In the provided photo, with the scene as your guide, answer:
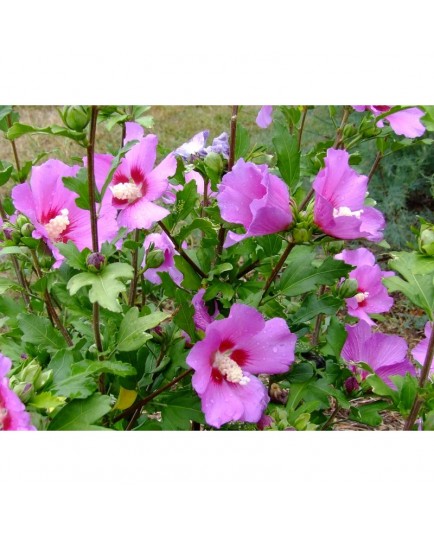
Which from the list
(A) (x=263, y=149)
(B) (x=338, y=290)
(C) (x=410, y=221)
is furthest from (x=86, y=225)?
(C) (x=410, y=221)

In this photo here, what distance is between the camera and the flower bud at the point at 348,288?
1.23 metres

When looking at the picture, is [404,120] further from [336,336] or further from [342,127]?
[336,336]

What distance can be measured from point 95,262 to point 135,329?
0.40 ft

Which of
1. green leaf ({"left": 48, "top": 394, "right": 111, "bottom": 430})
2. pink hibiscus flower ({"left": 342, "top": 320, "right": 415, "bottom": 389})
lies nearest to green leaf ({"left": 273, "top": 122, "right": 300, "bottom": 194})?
pink hibiscus flower ({"left": 342, "top": 320, "right": 415, "bottom": 389})

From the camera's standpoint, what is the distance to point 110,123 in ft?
3.39

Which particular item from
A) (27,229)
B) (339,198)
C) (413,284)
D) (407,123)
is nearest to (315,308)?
(413,284)

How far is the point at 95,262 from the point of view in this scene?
909 mm

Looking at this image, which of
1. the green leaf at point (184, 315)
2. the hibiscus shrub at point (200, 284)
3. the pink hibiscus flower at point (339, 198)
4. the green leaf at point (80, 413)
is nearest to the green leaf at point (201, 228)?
the hibiscus shrub at point (200, 284)

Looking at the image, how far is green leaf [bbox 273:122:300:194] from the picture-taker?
1014 mm

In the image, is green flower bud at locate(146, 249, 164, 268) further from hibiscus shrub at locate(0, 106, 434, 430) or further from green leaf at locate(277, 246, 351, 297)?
green leaf at locate(277, 246, 351, 297)

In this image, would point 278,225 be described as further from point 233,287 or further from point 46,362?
point 46,362

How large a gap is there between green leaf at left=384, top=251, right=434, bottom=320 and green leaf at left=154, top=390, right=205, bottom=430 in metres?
0.38

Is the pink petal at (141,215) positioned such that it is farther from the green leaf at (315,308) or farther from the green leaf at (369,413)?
the green leaf at (369,413)

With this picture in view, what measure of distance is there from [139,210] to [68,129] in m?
0.19
